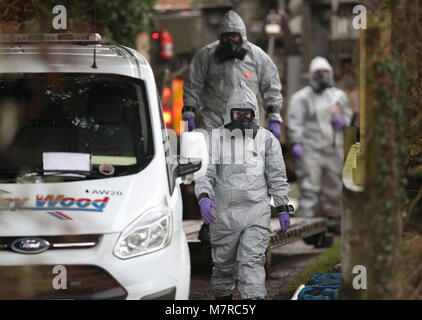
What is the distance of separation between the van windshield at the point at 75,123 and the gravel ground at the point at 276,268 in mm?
2339

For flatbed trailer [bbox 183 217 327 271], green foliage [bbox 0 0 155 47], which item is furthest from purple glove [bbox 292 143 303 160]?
green foliage [bbox 0 0 155 47]

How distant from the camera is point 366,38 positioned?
6078mm

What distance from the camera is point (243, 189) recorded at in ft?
24.5

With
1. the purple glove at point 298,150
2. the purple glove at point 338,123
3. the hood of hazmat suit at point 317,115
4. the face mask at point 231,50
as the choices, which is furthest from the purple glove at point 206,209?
the purple glove at point 338,123

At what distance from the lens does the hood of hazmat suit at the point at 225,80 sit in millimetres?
9430

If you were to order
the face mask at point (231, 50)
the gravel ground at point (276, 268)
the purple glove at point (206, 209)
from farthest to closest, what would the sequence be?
the face mask at point (231, 50) < the gravel ground at point (276, 268) < the purple glove at point (206, 209)

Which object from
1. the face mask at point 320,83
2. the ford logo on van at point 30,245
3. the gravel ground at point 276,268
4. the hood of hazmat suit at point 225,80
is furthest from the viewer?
the face mask at point 320,83

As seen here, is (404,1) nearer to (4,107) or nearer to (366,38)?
(366,38)

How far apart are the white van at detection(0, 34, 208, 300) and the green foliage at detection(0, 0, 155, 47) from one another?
2433 mm

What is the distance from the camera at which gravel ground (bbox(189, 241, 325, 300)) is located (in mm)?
9039

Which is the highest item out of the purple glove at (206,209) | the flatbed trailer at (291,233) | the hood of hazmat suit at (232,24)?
the hood of hazmat suit at (232,24)

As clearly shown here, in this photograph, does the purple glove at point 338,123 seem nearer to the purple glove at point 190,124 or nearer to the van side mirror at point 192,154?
the purple glove at point 190,124

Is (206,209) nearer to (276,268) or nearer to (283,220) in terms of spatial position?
(283,220)

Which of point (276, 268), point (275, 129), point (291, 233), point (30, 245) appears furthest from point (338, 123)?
point (30, 245)
